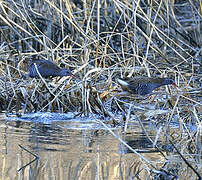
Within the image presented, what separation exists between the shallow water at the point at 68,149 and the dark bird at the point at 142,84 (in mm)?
625

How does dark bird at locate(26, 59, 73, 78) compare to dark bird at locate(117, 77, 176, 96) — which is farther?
dark bird at locate(26, 59, 73, 78)

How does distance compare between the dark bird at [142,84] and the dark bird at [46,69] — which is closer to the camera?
the dark bird at [142,84]

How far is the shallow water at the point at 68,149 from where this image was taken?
3904 millimetres

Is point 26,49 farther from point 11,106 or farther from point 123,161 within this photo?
point 123,161

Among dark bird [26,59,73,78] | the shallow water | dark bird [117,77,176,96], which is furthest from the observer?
dark bird [26,59,73,78]

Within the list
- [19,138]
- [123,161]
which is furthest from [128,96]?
[123,161]

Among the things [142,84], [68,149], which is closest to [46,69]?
[142,84]

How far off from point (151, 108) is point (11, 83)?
134cm

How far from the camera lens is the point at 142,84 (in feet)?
20.5

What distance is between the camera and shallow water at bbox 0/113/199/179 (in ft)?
12.8

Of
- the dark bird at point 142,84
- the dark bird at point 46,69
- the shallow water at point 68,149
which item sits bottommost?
the shallow water at point 68,149

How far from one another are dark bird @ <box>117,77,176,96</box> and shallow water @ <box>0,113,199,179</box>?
625mm

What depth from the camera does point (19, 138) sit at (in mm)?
4941

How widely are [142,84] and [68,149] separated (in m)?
1.87
